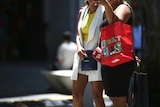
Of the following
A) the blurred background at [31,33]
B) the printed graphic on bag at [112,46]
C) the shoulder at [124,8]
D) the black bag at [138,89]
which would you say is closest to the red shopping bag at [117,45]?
the printed graphic on bag at [112,46]

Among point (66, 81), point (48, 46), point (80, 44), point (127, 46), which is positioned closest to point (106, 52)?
point (127, 46)

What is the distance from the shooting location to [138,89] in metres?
4.66

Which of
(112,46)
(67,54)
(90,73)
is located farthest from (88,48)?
(67,54)

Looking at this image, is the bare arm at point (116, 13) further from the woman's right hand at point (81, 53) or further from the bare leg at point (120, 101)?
the bare leg at point (120, 101)

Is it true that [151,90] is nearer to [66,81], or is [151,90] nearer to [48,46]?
[66,81]

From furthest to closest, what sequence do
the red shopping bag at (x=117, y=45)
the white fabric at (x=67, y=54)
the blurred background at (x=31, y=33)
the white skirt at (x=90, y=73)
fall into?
1. the blurred background at (x=31, y=33)
2. the white fabric at (x=67, y=54)
3. the white skirt at (x=90, y=73)
4. the red shopping bag at (x=117, y=45)

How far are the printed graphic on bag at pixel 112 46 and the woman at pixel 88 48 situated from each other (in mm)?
497

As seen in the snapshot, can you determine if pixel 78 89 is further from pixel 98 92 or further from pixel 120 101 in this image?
pixel 120 101

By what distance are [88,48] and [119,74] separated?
0.72 m

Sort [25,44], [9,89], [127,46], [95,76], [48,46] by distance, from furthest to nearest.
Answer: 1. [25,44]
2. [48,46]
3. [9,89]
4. [95,76]
5. [127,46]

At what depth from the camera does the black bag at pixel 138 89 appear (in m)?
4.59

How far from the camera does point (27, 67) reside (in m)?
13.5

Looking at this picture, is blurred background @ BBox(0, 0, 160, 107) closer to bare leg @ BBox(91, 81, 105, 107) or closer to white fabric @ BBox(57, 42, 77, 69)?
white fabric @ BBox(57, 42, 77, 69)

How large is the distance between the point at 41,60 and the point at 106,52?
450 inches
